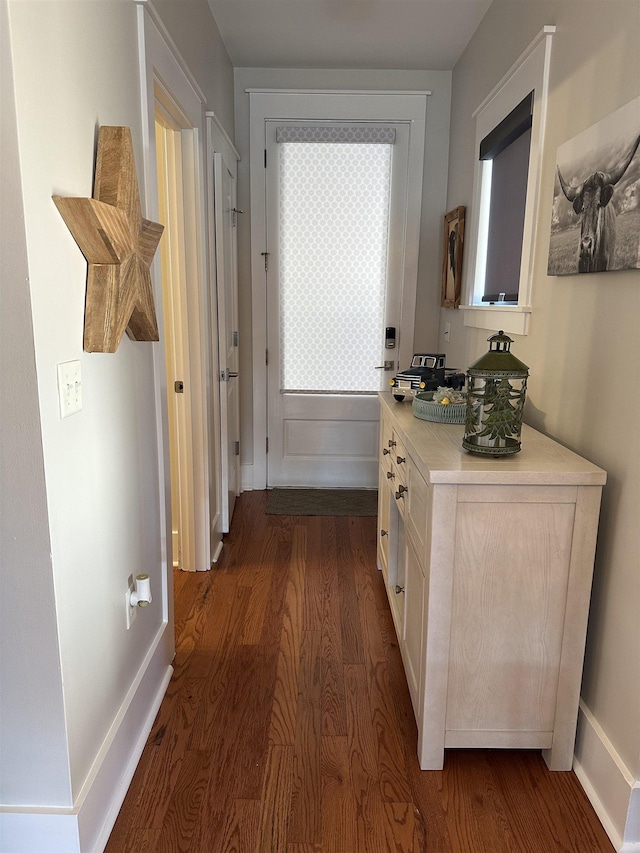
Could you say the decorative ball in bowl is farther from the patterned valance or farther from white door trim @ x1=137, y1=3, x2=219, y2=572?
the patterned valance

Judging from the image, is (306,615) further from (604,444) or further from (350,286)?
(350,286)

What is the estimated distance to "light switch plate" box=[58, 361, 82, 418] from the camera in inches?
47.5

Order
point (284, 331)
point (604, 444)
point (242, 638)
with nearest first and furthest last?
point (604, 444), point (242, 638), point (284, 331)

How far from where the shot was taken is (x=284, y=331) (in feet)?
12.8

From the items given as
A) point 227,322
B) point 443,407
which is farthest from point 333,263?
point 443,407

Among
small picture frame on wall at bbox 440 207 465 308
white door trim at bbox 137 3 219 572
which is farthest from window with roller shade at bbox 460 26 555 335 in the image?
white door trim at bbox 137 3 219 572

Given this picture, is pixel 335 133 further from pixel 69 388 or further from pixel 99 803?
pixel 99 803

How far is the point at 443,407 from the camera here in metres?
2.07

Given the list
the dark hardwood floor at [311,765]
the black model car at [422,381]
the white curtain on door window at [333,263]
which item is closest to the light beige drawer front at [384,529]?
the dark hardwood floor at [311,765]

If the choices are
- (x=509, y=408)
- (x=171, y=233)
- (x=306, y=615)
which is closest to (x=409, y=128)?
(x=171, y=233)

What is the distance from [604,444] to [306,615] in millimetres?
1445

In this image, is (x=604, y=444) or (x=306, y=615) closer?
(x=604, y=444)

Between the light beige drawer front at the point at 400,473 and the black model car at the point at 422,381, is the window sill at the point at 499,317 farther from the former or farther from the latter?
the light beige drawer front at the point at 400,473

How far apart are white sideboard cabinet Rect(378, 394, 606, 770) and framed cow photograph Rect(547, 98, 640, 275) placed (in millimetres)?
552
